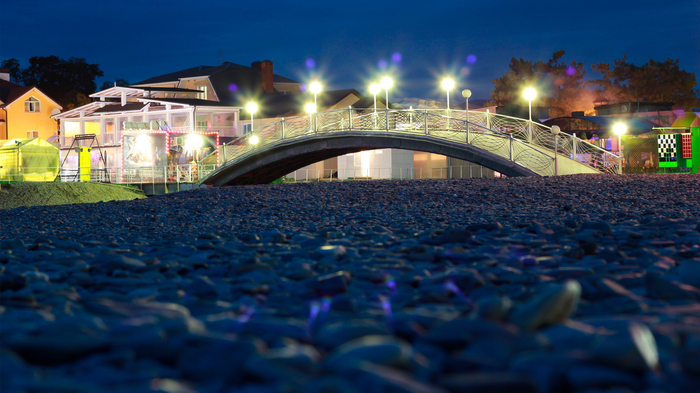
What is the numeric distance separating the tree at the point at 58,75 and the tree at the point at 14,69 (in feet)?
3.53

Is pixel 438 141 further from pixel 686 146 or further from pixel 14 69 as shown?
pixel 14 69

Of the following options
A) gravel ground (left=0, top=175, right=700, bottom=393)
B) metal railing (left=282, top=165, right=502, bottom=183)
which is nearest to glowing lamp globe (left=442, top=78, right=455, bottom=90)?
metal railing (left=282, top=165, right=502, bottom=183)

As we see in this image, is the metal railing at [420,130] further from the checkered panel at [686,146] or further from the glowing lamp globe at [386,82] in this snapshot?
the checkered panel at [686,146]

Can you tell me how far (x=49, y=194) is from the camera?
65.4ft

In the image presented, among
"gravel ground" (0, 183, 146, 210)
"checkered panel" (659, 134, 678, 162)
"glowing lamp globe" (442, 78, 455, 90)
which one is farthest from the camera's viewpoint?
"checkered panel" (659, 134, 678, 162)

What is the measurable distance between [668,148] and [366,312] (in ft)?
72.2

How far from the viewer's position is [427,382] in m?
1.74

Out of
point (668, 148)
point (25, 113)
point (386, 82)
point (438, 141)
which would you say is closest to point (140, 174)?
point (386, 82)

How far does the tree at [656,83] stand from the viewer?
58.6m

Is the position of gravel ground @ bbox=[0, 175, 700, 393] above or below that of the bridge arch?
below

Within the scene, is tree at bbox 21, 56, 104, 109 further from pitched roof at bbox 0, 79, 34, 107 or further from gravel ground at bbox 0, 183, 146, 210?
gravel ground at bbox 0, 183, 146, 210

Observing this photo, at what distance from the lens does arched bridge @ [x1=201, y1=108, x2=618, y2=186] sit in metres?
17.6

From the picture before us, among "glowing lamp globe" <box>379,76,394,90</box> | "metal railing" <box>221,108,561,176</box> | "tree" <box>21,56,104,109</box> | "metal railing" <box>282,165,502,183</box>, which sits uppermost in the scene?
"tree" <box>21,56,104,109</box>

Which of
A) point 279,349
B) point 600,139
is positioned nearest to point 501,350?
point 279,349
